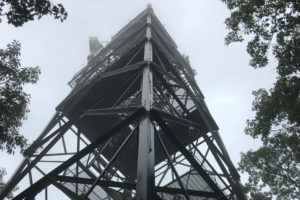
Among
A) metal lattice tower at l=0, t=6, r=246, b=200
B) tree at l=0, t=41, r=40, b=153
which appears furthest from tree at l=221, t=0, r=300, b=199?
tree at l=0, t=41, r=40, b=153

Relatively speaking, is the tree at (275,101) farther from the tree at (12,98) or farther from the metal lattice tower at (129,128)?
the tree at (12,98)

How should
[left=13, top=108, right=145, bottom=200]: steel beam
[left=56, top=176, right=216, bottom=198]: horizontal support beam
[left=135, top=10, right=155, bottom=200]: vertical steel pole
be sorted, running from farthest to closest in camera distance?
[left=13, top=108, right=145, bottom=200]: steel beam < [left=56, top=176, right=216, bottom=198]: horizontal support beam < [left=135, top=10, right=155, bottom=200]: vertical steel pole

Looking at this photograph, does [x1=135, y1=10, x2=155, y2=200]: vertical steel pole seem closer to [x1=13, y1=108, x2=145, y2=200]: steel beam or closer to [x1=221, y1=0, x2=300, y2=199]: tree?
[x1=13, y1=108, x2=145, y2=200]: steel beam

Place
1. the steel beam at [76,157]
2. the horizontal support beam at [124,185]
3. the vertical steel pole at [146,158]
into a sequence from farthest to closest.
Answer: the steel beam at [76,157]
the horizontal support beam at [124,185]
the vertical steel pole at [146,158]

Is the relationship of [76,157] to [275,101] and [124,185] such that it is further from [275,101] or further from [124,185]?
[275,101]

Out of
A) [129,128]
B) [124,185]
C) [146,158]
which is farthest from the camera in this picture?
[129,128]

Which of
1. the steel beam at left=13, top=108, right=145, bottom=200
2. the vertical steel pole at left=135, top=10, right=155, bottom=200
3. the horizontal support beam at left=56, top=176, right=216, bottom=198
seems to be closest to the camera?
the vertical steel pole at left=135, top=10, right=155, bottom=200

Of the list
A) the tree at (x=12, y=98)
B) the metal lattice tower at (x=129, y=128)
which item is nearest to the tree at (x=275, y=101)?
the metal lattice tower at (x=129, y=128)

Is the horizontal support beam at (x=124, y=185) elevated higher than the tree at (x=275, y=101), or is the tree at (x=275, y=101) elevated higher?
the tree at (x=275, y=101)

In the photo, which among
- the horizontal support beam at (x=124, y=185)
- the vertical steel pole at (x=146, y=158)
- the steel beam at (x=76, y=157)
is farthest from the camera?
the steel beam at (x=76, y=157)

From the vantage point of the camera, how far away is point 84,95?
11.1 meters

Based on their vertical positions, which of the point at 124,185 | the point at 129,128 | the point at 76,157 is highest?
the point at 129,128

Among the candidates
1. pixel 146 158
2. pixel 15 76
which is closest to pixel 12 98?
pixel 15 76

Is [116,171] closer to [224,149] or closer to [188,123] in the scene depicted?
[224,149]
